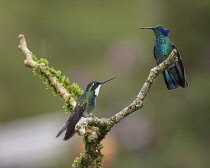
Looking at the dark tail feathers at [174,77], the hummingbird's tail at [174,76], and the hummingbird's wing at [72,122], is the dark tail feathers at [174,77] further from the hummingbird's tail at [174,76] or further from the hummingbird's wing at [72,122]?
the hummingbird's wing at [72,122]

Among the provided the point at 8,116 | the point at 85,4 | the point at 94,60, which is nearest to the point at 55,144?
the point at 8,116

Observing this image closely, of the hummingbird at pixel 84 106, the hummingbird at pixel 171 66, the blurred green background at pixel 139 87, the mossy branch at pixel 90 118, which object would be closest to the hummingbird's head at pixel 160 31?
the hummingbird at pixel 171 66

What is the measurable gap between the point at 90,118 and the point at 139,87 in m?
6.58

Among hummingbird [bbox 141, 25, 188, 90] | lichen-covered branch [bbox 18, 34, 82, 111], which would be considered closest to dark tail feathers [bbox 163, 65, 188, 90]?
hummingbird [bbox 141, 25, 188, 90]

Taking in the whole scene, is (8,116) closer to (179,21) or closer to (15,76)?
(15,76)

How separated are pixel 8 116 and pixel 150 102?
11374 millimetres

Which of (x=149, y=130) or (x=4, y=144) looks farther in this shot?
(x=4, y=144)

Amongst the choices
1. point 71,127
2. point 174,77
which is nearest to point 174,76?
point 174,77

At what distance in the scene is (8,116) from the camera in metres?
17.0

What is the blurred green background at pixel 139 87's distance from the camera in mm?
5816

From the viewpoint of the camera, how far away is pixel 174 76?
162cm

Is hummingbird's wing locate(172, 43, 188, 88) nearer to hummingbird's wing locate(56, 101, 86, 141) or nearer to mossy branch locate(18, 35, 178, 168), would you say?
mossy branch locate(18, 35, 178, 168)

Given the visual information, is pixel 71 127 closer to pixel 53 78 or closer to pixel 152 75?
pixel 152 75

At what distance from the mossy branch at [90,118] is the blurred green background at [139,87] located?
3420 millimetres
